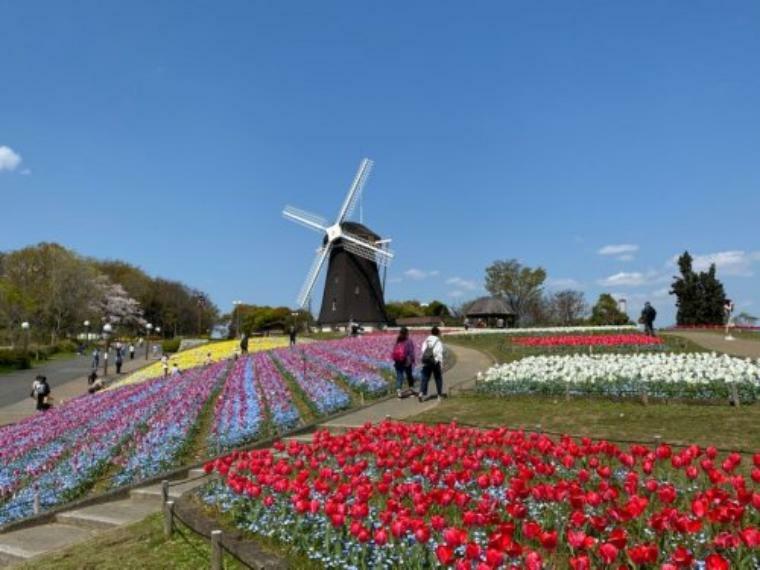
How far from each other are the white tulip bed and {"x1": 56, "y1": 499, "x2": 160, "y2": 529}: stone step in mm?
8322

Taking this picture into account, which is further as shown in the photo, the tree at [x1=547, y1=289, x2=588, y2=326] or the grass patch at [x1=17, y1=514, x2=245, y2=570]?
the tree at [x1=547, y1=289, x2=588, y2=326]

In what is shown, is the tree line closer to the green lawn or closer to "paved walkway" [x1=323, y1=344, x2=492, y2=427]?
the green lawn

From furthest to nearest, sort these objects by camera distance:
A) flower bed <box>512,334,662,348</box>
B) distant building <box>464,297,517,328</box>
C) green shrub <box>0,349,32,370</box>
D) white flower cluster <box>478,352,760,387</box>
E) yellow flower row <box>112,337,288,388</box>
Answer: distant building <box>464,297,517,328</box> < green shrub <box>0,349,32,370</box> < yellow flower row <box>112,337,288,388</box> < flower bed <box>512,334,662,348</box> < white flower cluster <box>478,352,760,387</box>

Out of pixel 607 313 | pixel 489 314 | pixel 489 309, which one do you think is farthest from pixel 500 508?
pixel 607 313

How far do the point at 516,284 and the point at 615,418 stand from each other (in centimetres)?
7032

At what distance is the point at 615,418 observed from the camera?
11.3 metres

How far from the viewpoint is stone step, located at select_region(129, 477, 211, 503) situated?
29.2ft

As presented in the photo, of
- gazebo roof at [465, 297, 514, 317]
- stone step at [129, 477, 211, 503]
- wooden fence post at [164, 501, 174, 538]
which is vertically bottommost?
stone step at [129, 477, 211, 503]

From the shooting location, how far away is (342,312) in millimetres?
54938

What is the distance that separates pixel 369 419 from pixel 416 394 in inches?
127

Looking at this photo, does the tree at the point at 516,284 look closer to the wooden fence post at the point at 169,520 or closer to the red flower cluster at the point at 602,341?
the red flower cluster at the point at 602,341

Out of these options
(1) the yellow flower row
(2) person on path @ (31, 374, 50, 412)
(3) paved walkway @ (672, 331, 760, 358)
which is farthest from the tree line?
(3) paved walkway @ (672, 331, 760, 358)

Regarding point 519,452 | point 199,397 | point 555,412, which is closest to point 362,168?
point 199,397

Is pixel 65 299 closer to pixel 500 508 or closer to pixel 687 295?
pixel 687 295
